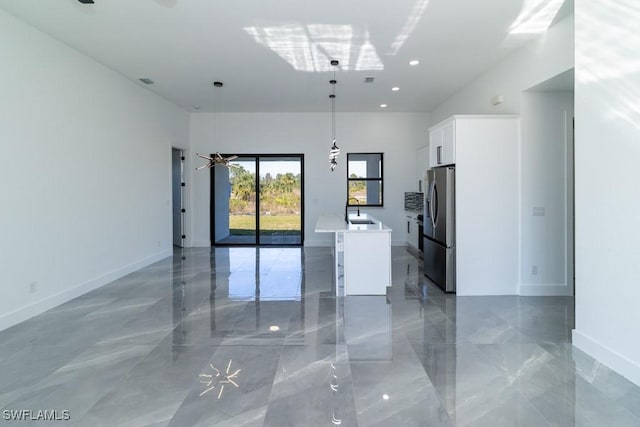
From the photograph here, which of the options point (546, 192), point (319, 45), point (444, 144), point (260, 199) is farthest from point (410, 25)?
point (260, 199)

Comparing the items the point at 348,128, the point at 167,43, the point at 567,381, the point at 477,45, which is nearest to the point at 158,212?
the point at 167,43

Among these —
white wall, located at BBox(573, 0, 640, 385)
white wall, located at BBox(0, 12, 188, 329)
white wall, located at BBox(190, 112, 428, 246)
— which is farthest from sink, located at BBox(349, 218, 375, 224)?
white wall, located at BBox(0, 12, 188, 329)

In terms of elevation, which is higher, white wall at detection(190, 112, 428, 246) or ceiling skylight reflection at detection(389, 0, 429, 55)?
ceiling skylight reflection at detection(389, 0, 429, 55)

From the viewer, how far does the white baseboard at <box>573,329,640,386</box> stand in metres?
2.42

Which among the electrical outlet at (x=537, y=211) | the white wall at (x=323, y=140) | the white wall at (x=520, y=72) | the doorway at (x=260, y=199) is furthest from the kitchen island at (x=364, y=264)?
the doorway at (x=260, y=199)

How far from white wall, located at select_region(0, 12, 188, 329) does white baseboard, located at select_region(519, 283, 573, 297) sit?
568cm

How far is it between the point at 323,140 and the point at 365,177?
1.31m

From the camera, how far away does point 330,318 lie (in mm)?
3668

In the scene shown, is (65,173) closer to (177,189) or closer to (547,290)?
(177,189)

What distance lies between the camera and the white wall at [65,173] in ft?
11.7

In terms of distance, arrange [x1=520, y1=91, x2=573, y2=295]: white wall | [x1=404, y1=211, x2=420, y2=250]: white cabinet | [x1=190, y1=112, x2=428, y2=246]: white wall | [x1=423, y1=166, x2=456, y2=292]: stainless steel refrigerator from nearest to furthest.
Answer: [x1=520, y1=91, x2=573, y2=295]: white wall
[x1=423, y1=166, x2=456, y2=292]: stainless steel refrigerator
[x1=404, y1=211, x2=420, y2=250]: white cabinet
[x1=190, y1=112, x2=428, y2=246]: white wall

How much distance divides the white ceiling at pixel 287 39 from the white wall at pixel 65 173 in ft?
1.15

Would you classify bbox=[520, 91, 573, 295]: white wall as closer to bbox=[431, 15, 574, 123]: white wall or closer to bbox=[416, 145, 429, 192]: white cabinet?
bbox=[431, 15, 574, 123]: white wall

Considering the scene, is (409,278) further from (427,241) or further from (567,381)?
(567,381)
